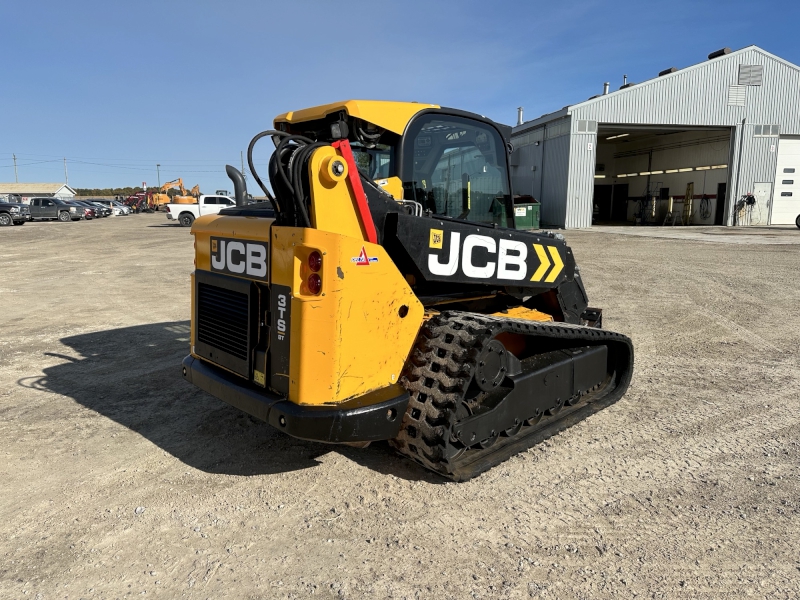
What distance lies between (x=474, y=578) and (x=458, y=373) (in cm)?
106

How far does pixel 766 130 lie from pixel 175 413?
31.3 m

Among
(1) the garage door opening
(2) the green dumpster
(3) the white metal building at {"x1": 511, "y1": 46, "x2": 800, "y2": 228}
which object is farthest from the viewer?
(1) the garage door opening

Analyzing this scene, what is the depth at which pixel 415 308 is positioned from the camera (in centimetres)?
335

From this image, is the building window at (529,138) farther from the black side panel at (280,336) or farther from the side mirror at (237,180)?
the black side panel at (280,336)

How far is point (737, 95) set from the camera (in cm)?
2700

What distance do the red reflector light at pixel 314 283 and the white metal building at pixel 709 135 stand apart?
2618 cm

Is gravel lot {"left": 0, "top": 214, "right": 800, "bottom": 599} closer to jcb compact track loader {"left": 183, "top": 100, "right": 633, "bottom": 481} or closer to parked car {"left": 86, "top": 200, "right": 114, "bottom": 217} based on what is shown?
jcb compact track loader {"left": 183, "top": 100, "right": 633, "bottom": 481}

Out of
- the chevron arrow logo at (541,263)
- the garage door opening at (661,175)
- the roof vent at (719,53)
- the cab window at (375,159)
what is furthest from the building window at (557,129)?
the cab window at (375,159)

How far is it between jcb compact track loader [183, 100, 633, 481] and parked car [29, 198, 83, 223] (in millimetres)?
38735

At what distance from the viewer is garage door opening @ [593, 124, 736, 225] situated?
2977 cm

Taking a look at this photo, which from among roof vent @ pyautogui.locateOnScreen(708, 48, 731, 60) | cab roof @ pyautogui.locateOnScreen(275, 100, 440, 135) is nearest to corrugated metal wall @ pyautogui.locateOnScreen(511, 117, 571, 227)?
roof vent @ pyautogui.locateOnScreen(708, 48, 731, 60)

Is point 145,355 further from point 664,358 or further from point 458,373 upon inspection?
point 664,358

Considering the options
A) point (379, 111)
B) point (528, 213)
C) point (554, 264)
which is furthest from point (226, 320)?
point (528, 213)

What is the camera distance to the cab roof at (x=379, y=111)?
3.42 metres
